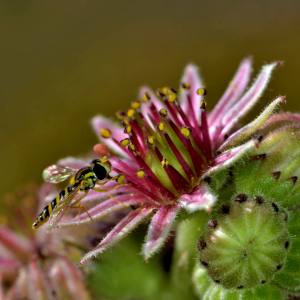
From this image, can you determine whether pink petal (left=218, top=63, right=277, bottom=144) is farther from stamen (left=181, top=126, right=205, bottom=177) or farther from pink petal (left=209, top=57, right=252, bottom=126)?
stamen (left=181, top=126, right=205, bottom=177)

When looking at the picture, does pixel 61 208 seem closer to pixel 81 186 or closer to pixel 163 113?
pixel 81 186

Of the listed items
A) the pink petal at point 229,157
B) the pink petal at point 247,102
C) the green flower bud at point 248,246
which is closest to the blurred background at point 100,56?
the pink petal at point 247,102

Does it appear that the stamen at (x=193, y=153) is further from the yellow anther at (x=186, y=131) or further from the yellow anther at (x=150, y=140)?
the yellow anther at (x=150, y=140)

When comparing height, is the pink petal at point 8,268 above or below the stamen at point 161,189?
below

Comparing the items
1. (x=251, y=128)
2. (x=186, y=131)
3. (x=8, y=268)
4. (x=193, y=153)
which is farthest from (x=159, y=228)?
(x=8, y=268)

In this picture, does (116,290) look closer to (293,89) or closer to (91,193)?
(91,193)

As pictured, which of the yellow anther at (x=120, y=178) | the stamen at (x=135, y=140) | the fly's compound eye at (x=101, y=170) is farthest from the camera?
the stamen at (x=135, y=140)
